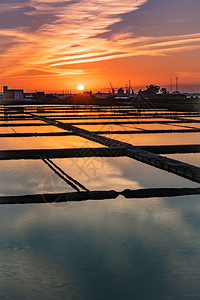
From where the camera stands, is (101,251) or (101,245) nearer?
(101,251)


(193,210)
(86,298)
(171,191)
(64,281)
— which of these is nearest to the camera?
(86,298)

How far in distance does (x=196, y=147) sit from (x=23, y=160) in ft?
21.6

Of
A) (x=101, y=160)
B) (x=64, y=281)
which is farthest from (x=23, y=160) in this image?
(x=64, y=281)

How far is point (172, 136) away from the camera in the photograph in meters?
21.9

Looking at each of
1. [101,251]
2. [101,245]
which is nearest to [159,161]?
[101,245]

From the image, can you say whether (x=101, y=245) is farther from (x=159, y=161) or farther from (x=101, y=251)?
(x=159, y=161)

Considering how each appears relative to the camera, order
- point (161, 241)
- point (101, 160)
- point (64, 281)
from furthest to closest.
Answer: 1. point (101, 160)
2. point (161, 241)
3. point (64, 281)

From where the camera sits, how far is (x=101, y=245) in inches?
270

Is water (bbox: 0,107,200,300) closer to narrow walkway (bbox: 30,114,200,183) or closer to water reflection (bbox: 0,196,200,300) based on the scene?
water reflection (bbox: 0,196,200,300)

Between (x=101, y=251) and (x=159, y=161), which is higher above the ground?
(x=159, y=161)

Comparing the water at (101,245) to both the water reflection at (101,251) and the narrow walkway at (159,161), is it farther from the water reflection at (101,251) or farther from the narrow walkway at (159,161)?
the narrow walkway at (159,161)

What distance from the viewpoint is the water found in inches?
217

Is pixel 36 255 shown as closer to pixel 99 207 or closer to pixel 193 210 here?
pixel 99 207

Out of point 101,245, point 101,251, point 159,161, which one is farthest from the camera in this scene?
point 159,161
